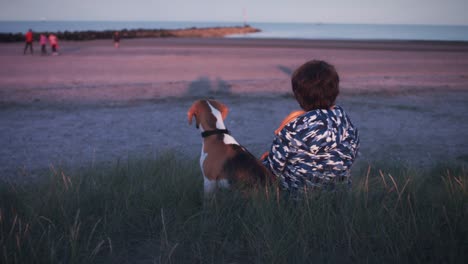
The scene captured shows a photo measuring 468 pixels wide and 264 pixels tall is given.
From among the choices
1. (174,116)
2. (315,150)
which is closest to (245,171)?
(315,150)

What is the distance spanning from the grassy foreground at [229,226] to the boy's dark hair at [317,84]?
792 mm

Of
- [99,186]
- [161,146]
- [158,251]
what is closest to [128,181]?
[99,186]

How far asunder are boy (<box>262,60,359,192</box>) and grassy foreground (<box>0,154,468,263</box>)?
184 millimetres

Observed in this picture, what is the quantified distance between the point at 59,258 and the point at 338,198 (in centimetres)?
224

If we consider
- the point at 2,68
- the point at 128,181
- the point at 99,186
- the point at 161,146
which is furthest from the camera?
the point at 2,68

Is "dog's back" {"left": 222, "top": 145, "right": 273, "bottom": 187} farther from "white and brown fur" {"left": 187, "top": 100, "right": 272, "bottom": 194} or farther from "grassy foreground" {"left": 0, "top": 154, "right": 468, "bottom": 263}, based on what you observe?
"grassy foreground" {"left": 0, "top": 154, "right": 468, "bottom": 263}

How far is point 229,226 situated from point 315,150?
3.14 ft

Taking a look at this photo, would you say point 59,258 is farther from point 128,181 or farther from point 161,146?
point 161,146

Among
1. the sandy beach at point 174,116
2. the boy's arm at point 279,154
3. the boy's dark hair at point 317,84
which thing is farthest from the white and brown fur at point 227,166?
the sandy beach at point 174,116

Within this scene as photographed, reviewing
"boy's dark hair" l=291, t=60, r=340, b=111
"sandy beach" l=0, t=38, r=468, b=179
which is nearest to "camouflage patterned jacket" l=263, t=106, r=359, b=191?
"boy's dark hair" l=291, t=60, r=340, b=111

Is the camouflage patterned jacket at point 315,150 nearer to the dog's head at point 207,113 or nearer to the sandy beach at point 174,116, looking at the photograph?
the dog's head at point 207,113

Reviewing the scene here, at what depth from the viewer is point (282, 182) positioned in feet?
11.1

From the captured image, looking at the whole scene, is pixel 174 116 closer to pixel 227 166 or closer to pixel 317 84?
pixel 227 166

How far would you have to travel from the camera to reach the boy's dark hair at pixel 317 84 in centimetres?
297
